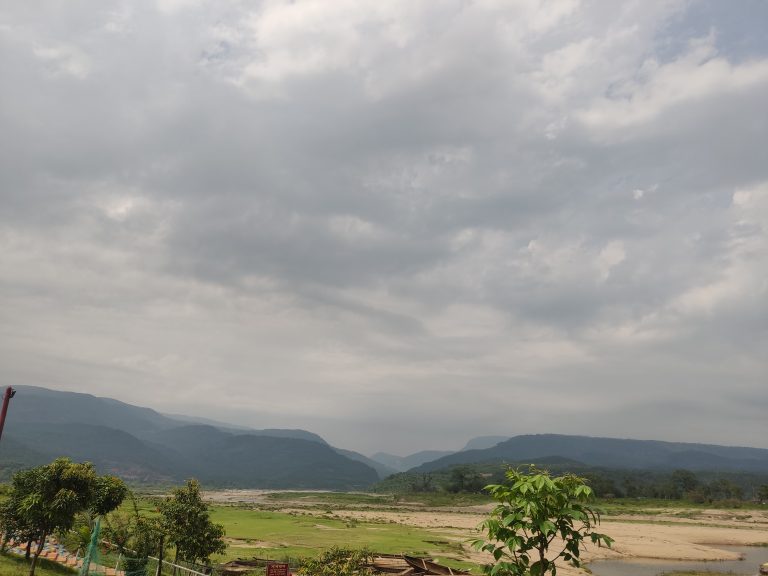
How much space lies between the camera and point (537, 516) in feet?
21.9

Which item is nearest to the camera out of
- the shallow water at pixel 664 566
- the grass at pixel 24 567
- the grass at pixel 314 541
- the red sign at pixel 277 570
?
the red sign at pixel 277 570

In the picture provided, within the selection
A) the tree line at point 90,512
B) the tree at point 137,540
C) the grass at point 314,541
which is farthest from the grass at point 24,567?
the grass at point 314,541

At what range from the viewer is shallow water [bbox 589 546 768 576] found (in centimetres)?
5641

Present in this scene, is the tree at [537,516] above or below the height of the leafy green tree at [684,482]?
above

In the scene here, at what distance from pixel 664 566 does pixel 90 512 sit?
6092 cm

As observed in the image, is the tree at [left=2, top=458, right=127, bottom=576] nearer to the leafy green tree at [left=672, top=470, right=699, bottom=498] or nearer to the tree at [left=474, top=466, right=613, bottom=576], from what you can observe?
the tree at [left=474, top=466, right=613, bottom=576]

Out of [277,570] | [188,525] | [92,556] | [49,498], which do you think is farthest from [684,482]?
[49,498]

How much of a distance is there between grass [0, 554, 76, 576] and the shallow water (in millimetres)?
47946

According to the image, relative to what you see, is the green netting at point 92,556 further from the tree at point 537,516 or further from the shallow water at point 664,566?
the shallow water at point 664,566

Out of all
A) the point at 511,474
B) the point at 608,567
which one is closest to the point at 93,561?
the point at 511,474

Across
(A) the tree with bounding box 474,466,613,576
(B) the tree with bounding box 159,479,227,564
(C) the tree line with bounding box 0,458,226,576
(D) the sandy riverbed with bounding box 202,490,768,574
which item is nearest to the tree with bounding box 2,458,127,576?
(C) the tree line with bounding box 0,458,226,576

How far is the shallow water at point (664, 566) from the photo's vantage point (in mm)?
56406

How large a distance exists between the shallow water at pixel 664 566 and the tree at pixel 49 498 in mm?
48148

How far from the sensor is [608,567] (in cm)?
5884
